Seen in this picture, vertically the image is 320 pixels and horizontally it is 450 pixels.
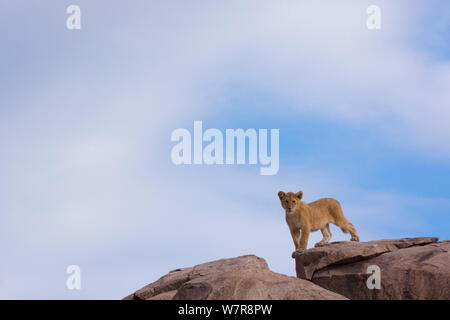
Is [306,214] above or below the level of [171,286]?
above

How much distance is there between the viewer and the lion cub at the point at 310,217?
50.5 feet

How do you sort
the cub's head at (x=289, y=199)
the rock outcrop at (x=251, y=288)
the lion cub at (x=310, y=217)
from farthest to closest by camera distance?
the lion cub at (x=310, y=217) < the cub's head at (x=289, y=199) < the rock outcrop at (x=251, y=288)

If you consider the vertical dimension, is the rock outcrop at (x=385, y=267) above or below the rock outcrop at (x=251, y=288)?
below

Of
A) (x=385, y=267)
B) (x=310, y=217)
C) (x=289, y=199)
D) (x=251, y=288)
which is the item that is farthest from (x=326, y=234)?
(x=251, y=288)

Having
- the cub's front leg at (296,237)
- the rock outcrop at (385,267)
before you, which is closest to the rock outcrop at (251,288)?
the rock outcrop at (385,267)

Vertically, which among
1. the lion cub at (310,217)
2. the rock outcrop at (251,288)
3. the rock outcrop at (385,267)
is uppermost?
the lion cub at (310,217)

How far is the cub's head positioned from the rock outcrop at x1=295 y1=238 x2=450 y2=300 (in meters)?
1.51

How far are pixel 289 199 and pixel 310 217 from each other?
3.87 ft

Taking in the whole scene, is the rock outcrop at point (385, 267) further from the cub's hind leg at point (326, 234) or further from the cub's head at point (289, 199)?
the cub's head at point (289, 199)

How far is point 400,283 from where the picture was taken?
46.3 feet

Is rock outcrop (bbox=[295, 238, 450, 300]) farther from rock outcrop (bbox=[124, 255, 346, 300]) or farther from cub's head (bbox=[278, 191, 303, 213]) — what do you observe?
rock outcrop (bbox=[124, 255, 346, 300])
